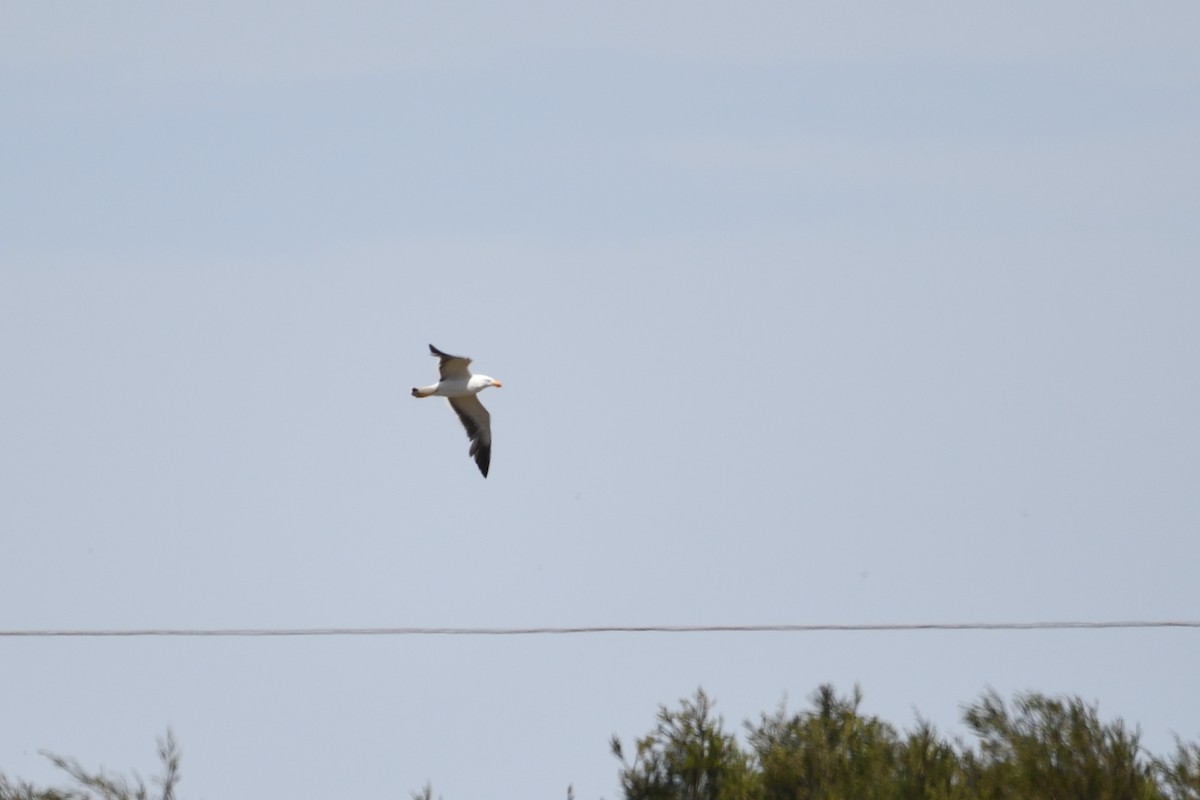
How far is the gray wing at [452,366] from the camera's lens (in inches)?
899

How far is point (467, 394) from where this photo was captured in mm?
23484

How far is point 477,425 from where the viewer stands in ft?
78.8

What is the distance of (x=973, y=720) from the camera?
23469 mm

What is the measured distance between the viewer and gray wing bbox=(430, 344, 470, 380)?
74.9ft

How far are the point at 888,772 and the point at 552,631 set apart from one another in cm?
950

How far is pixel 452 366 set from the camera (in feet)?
75.9

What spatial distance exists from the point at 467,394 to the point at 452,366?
46 cm

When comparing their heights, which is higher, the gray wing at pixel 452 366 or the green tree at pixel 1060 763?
the gray wing at pixel 452 366

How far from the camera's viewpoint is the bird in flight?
23156 millimetres

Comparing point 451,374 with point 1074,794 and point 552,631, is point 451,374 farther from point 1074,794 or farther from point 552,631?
point 552,631

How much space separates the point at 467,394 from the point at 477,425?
626mm

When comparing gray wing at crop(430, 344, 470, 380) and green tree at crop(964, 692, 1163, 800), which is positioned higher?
gray wing at crop(430, 344, 470, 380)

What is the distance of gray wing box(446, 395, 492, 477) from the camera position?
2378 centimetres

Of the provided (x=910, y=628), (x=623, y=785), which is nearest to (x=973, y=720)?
(x=623, y=785)
